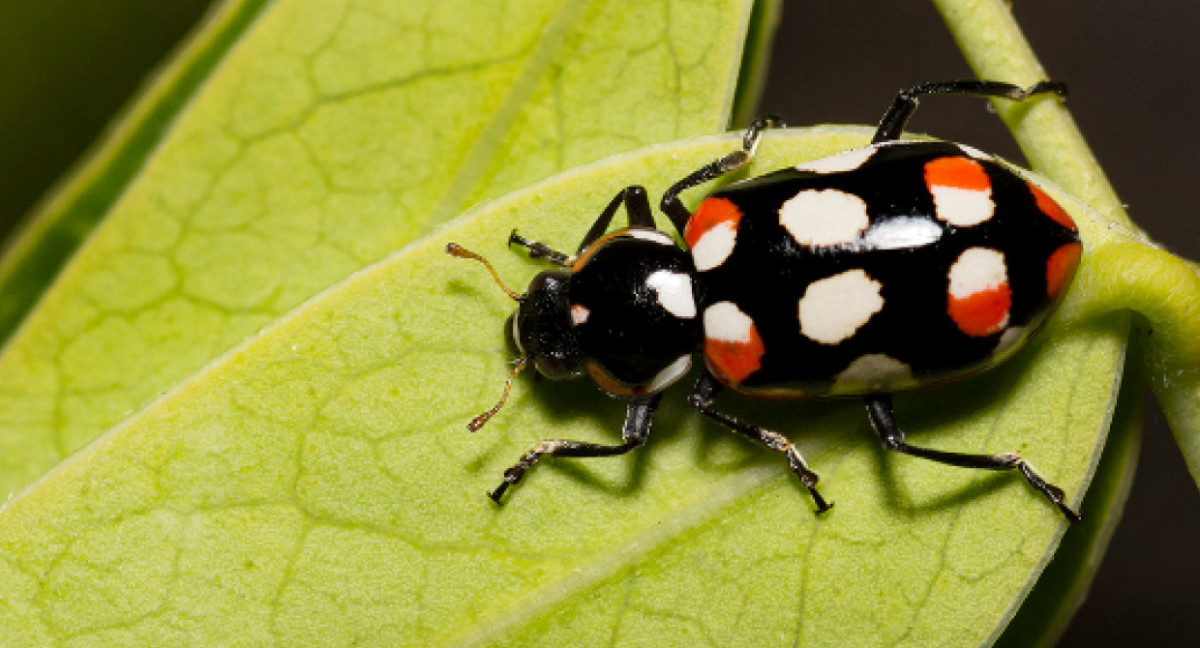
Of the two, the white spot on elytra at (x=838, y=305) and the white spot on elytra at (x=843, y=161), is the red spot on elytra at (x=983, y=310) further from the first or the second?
the white spot on elytra at (x=843, y=161)

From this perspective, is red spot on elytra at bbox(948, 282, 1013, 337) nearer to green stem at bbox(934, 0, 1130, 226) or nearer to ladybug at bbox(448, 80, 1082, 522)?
ladybug at bbox(448, 80, 1082, 522)

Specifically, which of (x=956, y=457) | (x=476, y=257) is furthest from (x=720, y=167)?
(x=956, y=457)

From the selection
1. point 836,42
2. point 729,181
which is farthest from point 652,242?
point 836,42

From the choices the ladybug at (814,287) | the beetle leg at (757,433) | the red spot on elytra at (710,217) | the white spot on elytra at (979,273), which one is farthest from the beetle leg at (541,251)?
the white spot on elytra at (979,273)

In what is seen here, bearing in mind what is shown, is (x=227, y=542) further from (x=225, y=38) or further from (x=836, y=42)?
(x=836, y=42)

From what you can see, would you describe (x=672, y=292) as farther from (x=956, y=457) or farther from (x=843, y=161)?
(x=956, y=457)

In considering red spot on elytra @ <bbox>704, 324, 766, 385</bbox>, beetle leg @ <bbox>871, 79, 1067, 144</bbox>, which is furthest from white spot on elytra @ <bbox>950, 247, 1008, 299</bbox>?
red spot on elytra @ <bbox>704, 324, 766, 385</bbox>
